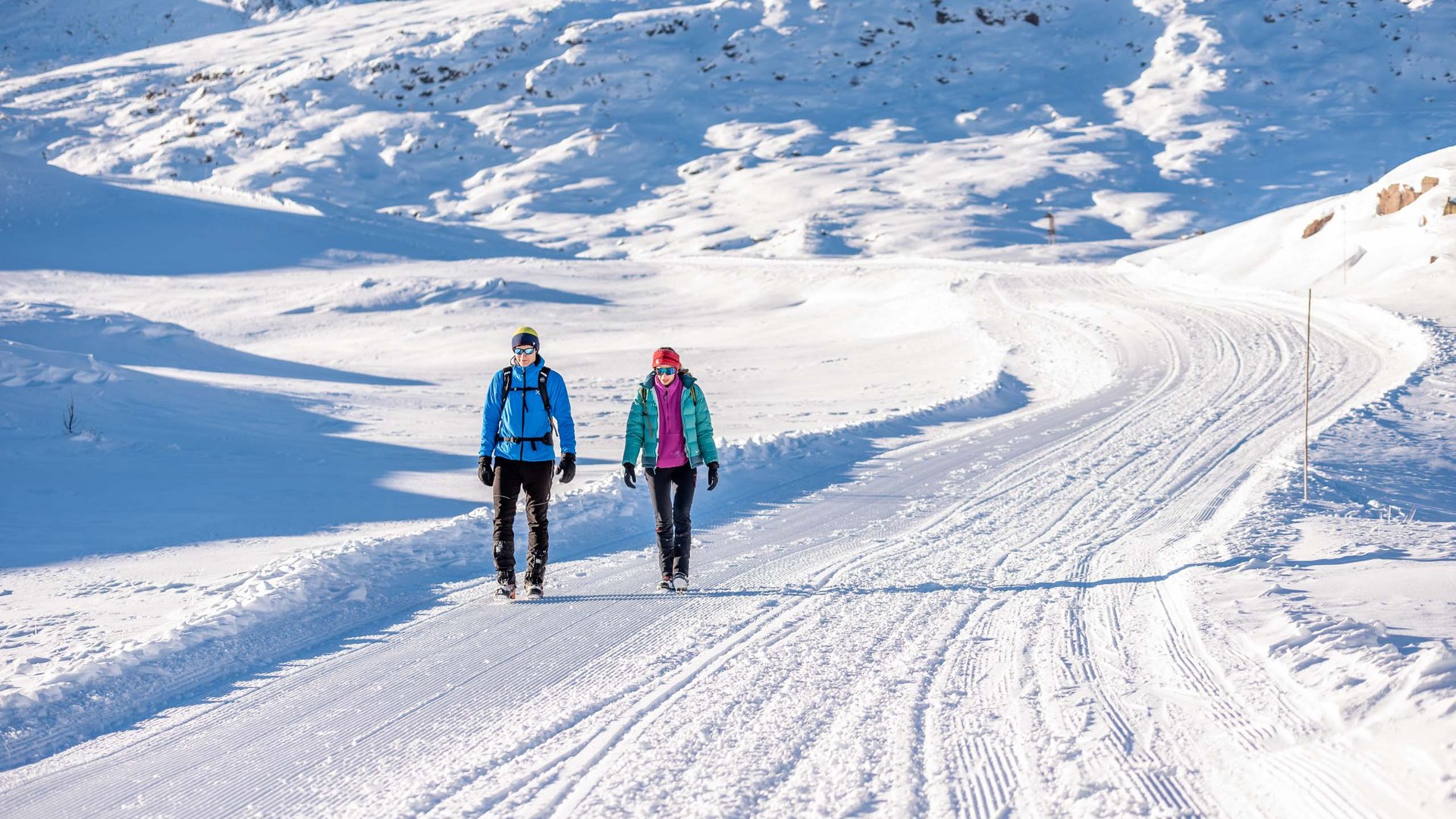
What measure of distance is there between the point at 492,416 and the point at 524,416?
0.21 m

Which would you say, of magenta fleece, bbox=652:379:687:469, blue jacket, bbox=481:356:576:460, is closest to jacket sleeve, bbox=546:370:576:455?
blue jacket, bbox=481:356:576:460

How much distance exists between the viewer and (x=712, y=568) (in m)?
7.90

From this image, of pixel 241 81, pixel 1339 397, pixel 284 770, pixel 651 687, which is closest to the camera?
pixel 284 770

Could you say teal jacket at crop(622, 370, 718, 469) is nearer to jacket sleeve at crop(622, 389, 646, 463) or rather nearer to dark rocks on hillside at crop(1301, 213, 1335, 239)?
jacket sleeve at crop(622, 389, 646, 463)

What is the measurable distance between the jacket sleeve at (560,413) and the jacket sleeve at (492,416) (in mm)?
308

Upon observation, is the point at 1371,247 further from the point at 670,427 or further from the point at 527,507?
the point at 527,507

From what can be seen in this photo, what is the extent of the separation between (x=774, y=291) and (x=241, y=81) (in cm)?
6291

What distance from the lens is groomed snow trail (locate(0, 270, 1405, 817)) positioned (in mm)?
3908

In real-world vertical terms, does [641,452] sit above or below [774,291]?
below

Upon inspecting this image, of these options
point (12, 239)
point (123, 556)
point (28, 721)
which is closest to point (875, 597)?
point (28, 721)

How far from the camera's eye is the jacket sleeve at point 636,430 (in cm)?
716

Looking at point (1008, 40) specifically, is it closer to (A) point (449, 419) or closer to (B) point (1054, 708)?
(A) point (449, 419)

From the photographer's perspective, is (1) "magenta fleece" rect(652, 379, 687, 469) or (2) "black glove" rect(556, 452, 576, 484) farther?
(1) "magenta fleece" rect(652, 379, 687, 469)

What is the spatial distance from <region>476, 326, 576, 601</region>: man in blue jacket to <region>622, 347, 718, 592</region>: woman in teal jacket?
50 cm
